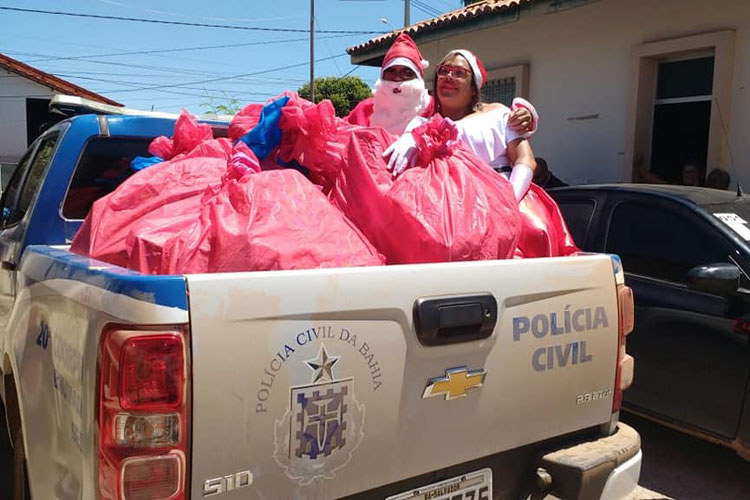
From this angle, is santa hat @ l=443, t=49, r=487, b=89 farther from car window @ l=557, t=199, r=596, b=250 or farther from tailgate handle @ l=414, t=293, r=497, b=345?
tailgate handle @ l=414, t=293, r=497, b=345

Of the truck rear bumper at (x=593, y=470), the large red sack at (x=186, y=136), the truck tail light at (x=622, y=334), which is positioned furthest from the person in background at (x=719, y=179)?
the large red sack at (x=186, y=136)

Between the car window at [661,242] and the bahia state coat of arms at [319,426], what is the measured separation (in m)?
2.72

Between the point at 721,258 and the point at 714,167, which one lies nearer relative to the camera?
the point at 721,258

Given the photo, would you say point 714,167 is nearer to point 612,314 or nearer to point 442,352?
point 612,314

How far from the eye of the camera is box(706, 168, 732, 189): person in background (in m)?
6.83

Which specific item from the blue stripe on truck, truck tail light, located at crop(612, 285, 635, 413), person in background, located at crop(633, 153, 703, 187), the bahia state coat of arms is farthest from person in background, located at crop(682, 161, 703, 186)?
the blue stripe on truck

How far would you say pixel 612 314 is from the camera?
235cm

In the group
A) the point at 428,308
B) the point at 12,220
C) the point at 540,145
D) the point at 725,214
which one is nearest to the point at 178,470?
the point at 428,308

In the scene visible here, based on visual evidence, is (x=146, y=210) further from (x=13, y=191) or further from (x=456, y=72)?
(x=13, y=191)

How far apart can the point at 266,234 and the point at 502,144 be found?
5.50ft

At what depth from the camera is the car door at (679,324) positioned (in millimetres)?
3426

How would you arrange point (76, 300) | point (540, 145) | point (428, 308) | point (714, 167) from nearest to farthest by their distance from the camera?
point (76, 300) → point (428, 308) → point (714, 167) → point (540, 145)

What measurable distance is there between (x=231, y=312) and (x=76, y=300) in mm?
486

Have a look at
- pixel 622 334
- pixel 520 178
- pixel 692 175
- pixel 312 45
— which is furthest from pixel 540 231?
pixel 312 45
